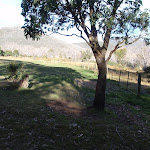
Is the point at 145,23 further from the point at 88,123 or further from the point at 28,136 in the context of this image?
the point at 28,136

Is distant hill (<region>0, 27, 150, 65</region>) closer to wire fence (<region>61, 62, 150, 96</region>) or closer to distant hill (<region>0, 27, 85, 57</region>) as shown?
distant hill (<region>0, 27, 85, 57</region>)

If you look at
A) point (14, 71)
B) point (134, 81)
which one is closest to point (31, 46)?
point (134, 81)

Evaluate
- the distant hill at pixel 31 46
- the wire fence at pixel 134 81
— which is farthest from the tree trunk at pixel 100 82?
the distant hill at pixel 31 46

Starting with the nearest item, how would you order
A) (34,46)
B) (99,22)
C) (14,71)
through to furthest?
1. (99,22)
2. (14,71)
3. (34,46)

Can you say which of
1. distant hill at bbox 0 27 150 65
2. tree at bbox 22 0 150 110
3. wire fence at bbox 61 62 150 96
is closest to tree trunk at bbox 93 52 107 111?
tree at bbox 22 0 150 110

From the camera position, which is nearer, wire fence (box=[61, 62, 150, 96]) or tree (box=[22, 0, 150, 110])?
tree (box=[22, 0, 150, 110])

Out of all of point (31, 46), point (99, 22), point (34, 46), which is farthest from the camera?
point (34, 46)

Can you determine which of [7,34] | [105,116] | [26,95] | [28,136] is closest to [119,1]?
[105,116]

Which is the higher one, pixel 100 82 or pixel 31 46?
pixel 31 46

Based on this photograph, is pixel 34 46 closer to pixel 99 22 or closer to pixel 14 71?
pixel 14 71

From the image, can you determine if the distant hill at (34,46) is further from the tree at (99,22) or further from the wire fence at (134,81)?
the tree at (99,22)

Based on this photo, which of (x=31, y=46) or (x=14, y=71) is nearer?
(x=14, y=71)

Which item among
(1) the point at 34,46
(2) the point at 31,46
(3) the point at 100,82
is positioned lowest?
(3) the point at 100,82

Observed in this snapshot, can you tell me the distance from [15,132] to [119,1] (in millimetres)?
6448
